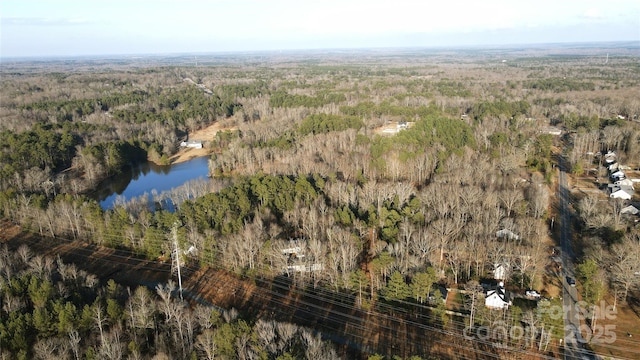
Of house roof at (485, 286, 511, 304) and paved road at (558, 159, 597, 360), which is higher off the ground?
house roof at (485, 286, 511, 304)

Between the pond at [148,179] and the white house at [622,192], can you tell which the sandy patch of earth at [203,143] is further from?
the white house at [622,192]

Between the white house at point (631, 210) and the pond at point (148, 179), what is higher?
the white house at point (631, 210)

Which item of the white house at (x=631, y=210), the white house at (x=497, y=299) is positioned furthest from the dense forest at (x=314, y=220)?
the white house at (x=497, y=299)

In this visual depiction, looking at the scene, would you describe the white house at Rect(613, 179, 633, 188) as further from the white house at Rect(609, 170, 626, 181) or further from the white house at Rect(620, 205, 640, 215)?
the white house at Rect(620, 205, 640, 215)

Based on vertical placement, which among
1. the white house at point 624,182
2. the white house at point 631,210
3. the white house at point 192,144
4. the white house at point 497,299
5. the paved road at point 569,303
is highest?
the white house at point 192,144

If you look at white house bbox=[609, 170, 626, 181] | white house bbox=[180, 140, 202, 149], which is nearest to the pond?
white house bbox=[180, 140, 202, 149]

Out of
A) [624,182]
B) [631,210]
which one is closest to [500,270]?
[631,210]

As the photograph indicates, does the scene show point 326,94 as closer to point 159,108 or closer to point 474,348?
point 159,108
